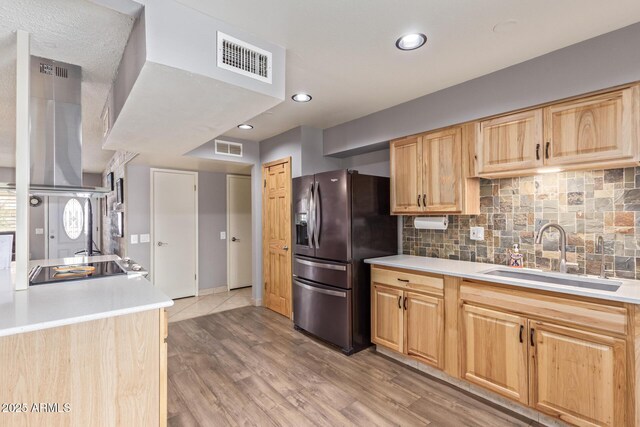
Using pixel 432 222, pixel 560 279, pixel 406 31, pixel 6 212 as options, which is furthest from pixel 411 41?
pixel 6 212

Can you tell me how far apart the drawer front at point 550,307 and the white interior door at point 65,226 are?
832 centimetres

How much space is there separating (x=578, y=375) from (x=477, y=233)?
126 centimetres

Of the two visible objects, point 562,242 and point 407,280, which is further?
point 407,280

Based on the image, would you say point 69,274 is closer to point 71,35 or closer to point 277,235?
point 71,35

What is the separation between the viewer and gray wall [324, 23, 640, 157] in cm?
183

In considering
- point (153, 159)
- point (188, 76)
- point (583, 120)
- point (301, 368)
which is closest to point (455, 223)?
point (583, 120)

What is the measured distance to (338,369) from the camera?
264 cm

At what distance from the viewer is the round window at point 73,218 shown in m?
7.01

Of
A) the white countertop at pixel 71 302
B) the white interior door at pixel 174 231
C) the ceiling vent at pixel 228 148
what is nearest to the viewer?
the white countertop at pixel 71 302

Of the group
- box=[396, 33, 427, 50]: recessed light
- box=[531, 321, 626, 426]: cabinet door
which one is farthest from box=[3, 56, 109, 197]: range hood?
box=[531, 321, 626, 426]: cabinet door

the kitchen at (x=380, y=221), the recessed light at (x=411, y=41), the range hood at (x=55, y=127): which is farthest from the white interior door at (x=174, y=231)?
the recessed light at (x=411, y=41)

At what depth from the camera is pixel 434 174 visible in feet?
9.12

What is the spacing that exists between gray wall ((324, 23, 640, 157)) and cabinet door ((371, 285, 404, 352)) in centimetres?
157

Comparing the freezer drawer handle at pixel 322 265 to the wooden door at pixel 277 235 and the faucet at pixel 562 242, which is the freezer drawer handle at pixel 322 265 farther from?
the faucet at pixel 562 242
